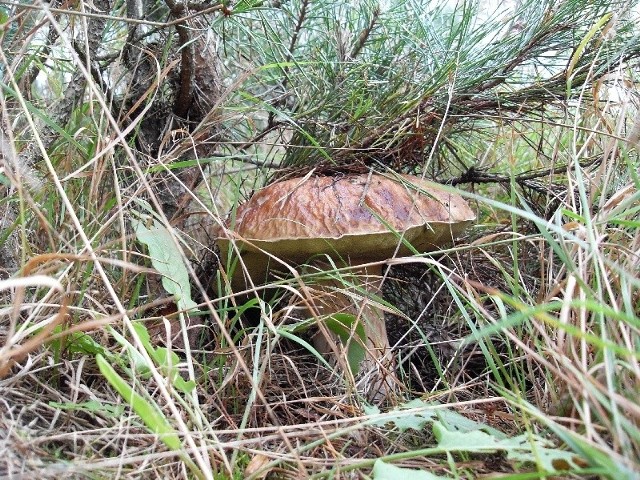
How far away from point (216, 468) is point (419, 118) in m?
0.89

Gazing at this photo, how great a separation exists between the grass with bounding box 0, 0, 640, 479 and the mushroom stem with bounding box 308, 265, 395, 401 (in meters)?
0.03

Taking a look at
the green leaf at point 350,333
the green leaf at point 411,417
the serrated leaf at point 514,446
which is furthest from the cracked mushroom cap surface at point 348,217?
the serrated leaf at point 514,446

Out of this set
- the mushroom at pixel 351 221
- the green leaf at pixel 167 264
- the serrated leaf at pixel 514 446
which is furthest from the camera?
the mushroom at pixel 351 221

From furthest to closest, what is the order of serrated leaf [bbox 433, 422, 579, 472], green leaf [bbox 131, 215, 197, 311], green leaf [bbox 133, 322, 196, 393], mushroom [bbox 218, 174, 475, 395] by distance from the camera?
mushroom [bbox 218, 174, 475, 395]
green leaf [bbox 131, 215, 197, 311]
green leaf [bbox 133, 322, 196, 393]
serrated leaf [bbox 433, 422, 579, 472]

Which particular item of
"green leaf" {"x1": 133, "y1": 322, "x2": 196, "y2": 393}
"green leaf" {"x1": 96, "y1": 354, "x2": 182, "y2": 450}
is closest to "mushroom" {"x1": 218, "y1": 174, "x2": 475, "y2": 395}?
"green leaf" {"x1": 133, "y1": 322, "x2": 196, "y2": 393}

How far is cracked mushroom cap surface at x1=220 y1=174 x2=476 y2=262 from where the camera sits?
1.04m

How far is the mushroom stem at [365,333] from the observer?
0.99 m

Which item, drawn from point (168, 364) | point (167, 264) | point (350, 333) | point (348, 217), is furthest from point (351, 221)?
point (168, 364)

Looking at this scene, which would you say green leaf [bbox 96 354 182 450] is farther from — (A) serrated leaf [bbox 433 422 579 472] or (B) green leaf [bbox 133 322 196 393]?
(A) serrated leaf [bbox 433 422 579 472]

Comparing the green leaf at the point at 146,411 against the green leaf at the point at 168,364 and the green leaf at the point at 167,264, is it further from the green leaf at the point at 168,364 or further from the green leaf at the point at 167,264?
the green leaf at the point at 167,264

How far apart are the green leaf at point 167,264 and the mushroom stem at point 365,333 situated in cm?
24

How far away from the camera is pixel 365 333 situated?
1.01m

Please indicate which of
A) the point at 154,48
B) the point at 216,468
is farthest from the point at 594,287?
the point at 154,48

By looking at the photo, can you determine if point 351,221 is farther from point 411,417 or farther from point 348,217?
point 411,417
